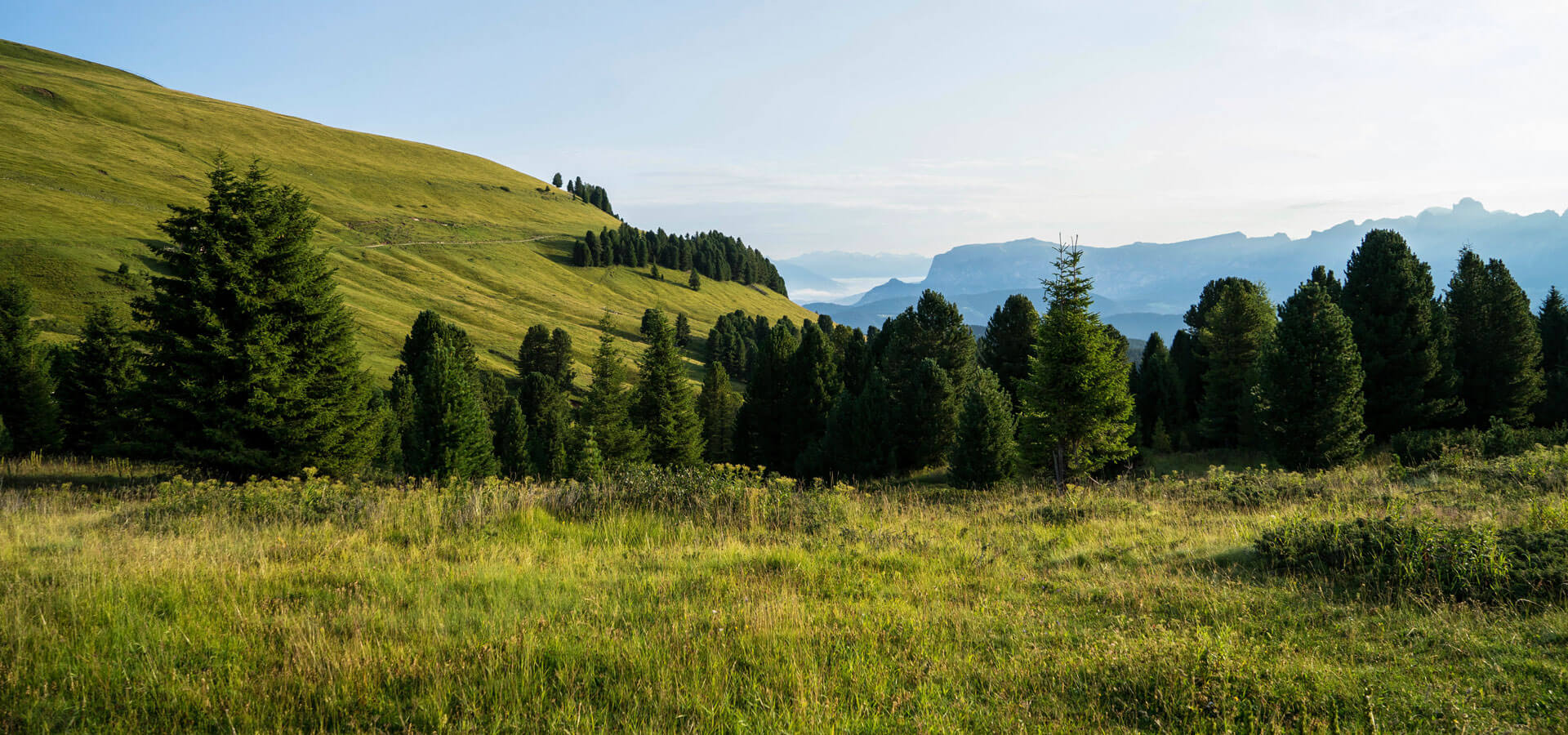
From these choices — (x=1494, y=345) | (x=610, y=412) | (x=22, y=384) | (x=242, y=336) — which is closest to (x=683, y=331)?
(x=610, y=412)

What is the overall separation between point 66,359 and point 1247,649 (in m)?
52.9

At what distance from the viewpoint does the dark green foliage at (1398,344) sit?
32188 mm

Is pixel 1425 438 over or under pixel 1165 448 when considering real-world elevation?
over

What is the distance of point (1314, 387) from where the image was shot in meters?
26.6

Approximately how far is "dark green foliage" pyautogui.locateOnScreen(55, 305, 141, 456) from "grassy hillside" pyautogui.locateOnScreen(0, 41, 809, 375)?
88.1 ft

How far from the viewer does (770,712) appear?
372 centimetres

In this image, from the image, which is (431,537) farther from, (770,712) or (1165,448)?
(1165,448)

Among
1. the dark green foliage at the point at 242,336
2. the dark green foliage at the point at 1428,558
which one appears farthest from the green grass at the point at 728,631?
the dark green foliage at the point at 242,336

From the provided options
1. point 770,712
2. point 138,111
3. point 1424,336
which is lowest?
point 770,712


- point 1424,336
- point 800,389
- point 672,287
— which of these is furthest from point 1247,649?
point 672,287

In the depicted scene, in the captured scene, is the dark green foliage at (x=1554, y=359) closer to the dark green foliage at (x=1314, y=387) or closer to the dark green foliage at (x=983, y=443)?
the dark green foliage at (x=1314, y=387)

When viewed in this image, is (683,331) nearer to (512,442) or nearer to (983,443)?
Answer: (512,442)

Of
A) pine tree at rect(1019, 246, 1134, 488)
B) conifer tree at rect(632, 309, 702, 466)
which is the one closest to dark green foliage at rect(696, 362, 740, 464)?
conifer tree at rect(632, 309, 702, 466)

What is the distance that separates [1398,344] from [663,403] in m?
42.4
